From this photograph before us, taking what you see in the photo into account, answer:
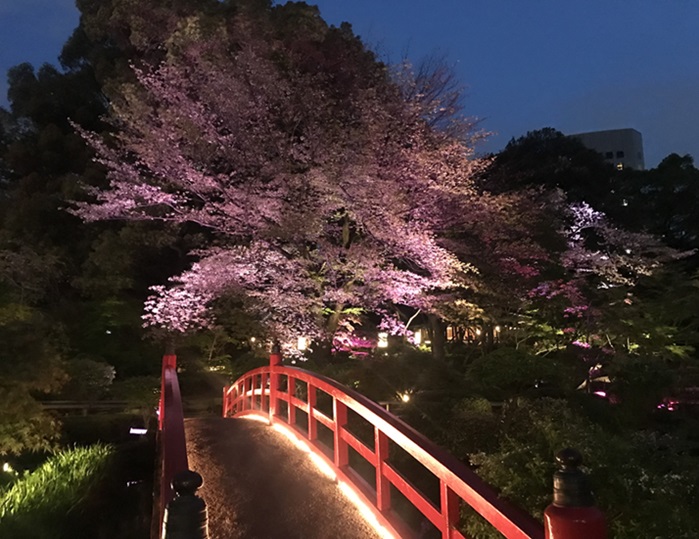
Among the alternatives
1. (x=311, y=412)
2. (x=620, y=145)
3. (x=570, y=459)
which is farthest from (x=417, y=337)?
(x=620, y=145)

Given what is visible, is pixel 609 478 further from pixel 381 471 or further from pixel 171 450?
pixel 171 450

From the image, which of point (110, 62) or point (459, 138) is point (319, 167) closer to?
point (459, 138)

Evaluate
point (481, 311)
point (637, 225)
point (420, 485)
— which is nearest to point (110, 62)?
point (481, 311)

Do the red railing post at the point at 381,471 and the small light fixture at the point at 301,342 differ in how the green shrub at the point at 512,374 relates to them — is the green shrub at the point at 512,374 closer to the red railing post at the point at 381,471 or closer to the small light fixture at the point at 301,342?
the small light fixture at the point at 301,342

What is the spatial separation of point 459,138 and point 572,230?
9.35 metres

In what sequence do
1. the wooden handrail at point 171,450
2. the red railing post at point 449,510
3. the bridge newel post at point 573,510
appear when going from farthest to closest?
the wooden handrail at point 171,450, the red railing post at point 449,510, the bridge newel post at point 573,510

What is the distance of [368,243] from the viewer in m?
13.8

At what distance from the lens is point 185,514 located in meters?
2.49

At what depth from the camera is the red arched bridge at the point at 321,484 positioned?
2506 millimetres

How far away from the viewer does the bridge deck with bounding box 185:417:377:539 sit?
15.3ft

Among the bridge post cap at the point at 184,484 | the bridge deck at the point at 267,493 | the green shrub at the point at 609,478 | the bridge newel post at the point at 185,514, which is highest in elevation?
the bridge post cap at the point at 184,484

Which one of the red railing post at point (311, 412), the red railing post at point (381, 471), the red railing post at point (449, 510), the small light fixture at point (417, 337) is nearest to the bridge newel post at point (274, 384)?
the red railing post at point (311, 412)

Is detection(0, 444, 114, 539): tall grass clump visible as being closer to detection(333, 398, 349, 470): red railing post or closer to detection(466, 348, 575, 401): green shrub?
detection(333, 398, 349, 470): red railing post

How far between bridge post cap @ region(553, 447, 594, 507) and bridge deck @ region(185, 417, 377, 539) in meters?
2.69
